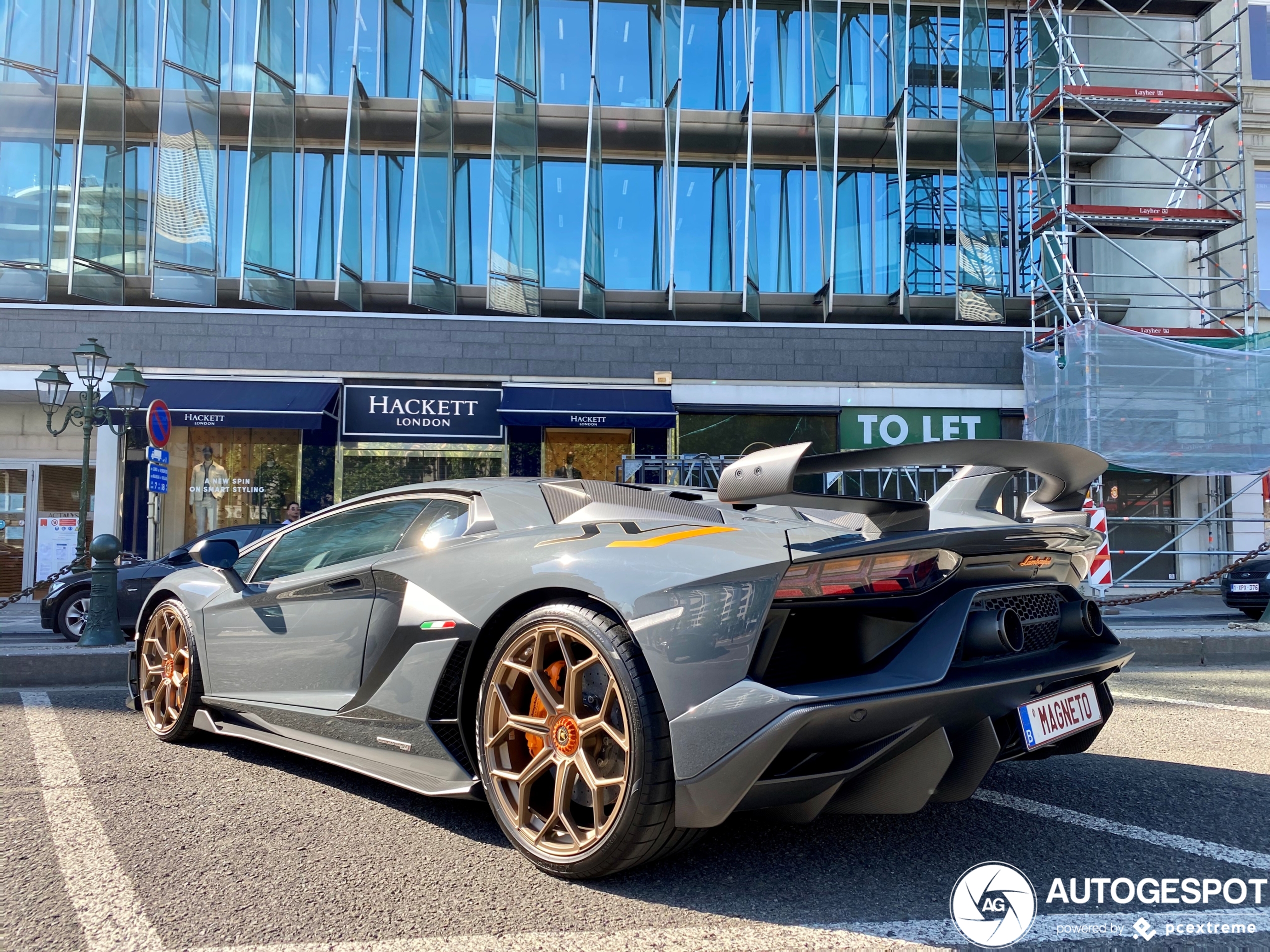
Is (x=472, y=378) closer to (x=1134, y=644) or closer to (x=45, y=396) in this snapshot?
(x=45, y=396)

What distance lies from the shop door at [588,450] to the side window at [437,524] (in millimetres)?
12726

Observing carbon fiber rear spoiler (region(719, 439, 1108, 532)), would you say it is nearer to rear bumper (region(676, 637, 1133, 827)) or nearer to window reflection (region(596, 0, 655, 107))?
rear bumper (region(676, 637, 1133, 827))

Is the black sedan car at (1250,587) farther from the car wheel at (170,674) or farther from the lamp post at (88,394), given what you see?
the lamp post at (88,394)

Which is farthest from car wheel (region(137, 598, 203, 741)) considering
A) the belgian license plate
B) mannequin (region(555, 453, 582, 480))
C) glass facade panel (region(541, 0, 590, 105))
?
glass facade panel (region(541, 0, 590, 105))

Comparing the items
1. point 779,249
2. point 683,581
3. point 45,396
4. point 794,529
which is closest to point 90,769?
point 683,581

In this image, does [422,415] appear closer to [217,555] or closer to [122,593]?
[122,593]

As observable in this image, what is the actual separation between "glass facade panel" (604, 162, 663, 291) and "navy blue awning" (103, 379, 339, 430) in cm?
553

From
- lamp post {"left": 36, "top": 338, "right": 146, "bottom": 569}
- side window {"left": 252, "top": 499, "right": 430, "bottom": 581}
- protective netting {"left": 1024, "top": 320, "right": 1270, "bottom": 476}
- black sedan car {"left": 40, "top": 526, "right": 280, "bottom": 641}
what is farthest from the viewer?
protective netting {"left": 1024, "top": 320, "right": 1270, "bottom": 476}

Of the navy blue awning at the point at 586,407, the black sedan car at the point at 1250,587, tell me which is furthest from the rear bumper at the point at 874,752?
the navy blue awning at the point at 586,407

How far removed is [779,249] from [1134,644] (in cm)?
1145

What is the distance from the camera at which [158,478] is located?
10547 millimetres

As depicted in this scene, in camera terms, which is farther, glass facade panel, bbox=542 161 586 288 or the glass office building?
glass facade panel, bbox=542 161 586 288

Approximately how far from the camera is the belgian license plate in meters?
2.57

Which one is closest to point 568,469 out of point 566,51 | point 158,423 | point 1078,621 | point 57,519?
point 158,423
